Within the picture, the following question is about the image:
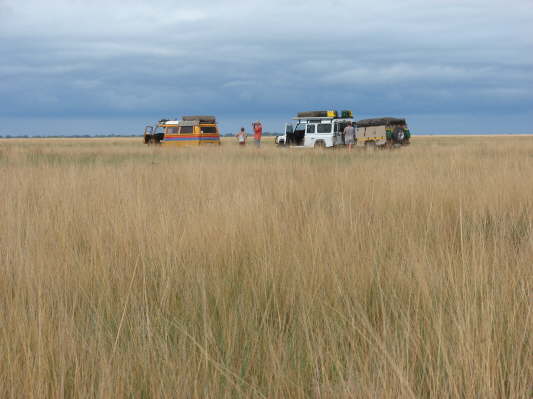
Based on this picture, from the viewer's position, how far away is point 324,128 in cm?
2631

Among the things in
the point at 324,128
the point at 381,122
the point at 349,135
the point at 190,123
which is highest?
the point at 190,123

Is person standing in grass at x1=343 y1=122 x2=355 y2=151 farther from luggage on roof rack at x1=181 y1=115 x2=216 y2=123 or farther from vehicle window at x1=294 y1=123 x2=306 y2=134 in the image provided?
luggage on roof rack at x1=181 y1=115 x2=216 y2=123

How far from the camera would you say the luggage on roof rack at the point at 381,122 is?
2684 cm

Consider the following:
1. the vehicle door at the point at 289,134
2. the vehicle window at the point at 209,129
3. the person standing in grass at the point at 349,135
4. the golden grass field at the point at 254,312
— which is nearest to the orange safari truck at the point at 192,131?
the vehicle window at the point at 209,129

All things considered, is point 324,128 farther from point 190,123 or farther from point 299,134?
point 190,123

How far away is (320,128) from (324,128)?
27 cm

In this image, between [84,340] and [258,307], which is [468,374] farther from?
[84,340]

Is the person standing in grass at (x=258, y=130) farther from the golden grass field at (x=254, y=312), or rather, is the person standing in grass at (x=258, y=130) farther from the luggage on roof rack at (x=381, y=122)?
the golden grass field at (x=254, y=312)

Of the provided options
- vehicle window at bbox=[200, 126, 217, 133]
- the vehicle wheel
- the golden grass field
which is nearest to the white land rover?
the vehicle wheel

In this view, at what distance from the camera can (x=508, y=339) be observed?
2361 mm

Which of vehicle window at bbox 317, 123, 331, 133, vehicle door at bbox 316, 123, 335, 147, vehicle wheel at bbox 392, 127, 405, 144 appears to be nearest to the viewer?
vehicle door at bbox 316, 123, 335, 147

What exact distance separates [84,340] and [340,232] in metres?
2.58

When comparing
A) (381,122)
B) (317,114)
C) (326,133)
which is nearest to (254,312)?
(326,133)

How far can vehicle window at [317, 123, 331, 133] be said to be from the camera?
26.1 meters
